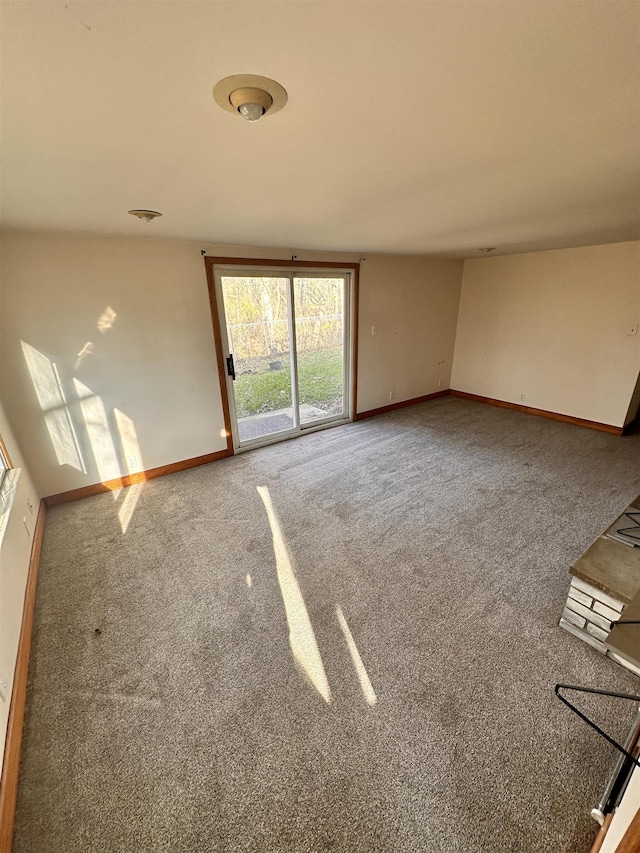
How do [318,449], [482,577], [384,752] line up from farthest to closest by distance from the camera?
[318,449] → [482,577] → [384,752]

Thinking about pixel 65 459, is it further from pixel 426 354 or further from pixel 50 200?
pixel 426 354

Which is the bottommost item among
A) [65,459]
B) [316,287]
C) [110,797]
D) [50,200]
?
[110,797]

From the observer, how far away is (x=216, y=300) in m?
3.31

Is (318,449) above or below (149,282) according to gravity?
below

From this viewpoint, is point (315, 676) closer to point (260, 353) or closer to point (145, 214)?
point (145, 214)

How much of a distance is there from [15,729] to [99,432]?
2.14m

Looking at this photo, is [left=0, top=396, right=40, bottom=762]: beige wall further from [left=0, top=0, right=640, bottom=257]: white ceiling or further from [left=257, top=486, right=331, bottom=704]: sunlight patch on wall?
[left=0, top=0, right=640, bottom=257]: white ceiling

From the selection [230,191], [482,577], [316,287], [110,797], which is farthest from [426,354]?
[110,797]

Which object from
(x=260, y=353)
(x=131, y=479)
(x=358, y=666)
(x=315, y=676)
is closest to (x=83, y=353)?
(x=131, y=479)

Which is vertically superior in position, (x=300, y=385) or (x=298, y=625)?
(x=300, y=385)

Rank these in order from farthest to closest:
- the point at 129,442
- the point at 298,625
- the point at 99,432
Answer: the point at 129,442, the point at 99,432, the point at 298,625

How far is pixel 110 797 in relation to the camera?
123cm

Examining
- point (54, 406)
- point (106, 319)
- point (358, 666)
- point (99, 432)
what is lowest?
point (358, 666)

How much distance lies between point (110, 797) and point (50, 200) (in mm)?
2485
